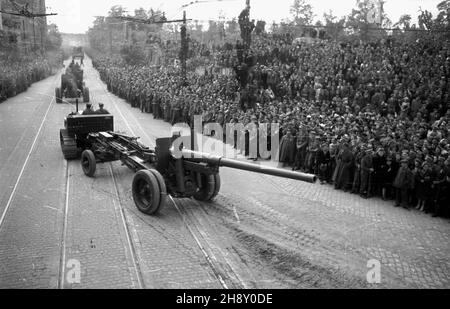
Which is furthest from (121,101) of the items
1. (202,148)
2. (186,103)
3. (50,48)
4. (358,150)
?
(50,48)

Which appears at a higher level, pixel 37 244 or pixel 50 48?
pixel 50 48

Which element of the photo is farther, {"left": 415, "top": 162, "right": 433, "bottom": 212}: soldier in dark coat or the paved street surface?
{"left": 415, "top": 162, "right": 433, "bottom": 212}: soldier in dark coat

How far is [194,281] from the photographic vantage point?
647 cm

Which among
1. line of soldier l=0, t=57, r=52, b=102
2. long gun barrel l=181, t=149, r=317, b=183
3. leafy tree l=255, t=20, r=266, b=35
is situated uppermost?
leafy tree l=255, t=20, r=266, b=35

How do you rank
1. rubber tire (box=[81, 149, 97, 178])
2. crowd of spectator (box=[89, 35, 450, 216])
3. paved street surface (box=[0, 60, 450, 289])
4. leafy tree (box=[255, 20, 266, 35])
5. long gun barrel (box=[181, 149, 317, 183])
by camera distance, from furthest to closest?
leafy tree (box=[255, 20, 266, 35]) → rubber tire (box=[81, 149, 97, 178]) → crowd of spectator (box=[89, 35, 450, 216]) → long gun barrel (box=[181, 149, 317, 183]) → paved street surface (box=[0, 60, 450, 289])

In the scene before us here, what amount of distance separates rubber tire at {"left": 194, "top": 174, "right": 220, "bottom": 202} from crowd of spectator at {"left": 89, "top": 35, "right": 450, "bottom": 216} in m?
3.51

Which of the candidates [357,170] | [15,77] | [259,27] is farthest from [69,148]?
[259,27]

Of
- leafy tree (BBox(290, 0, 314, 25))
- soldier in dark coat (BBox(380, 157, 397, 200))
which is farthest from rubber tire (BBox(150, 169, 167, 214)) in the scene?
leafy tree (BBox(290, 0, 314, 25))

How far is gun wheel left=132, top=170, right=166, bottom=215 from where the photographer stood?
8.78 m

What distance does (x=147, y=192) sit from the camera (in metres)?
9.28

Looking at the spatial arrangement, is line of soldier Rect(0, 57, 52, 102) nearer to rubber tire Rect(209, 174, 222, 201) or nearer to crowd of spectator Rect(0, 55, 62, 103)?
crowd of spectator Rect(0, 55, 62, 103)

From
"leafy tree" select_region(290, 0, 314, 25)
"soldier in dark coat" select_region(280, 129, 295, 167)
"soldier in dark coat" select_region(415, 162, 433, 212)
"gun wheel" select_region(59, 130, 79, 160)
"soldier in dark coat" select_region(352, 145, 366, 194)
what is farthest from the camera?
"leafy tree" select_region(290, 0, 314, 25)

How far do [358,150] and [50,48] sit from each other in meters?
72.5
